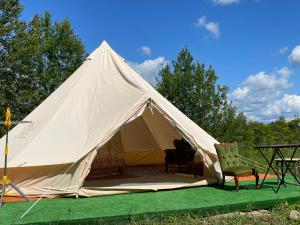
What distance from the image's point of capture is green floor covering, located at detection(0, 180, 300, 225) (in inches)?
195

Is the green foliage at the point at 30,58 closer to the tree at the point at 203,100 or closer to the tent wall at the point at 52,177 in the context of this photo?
the tree at the point at 203,100

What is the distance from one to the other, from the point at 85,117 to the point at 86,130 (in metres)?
0.40

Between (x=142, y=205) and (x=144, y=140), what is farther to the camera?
(x=144, y=140)

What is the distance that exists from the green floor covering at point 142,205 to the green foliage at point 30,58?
29.3ft

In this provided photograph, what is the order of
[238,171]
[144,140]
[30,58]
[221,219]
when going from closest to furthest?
[221,219] → [238,171] → [144,140] → [30,58]

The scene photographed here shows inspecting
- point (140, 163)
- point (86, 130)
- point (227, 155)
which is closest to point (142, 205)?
point (86, 130)

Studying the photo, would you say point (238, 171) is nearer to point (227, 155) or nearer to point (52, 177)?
point (227, 155)

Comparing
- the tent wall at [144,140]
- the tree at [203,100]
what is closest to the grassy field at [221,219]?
the tent wall at [144,140]

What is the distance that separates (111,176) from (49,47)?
10167 millimetres

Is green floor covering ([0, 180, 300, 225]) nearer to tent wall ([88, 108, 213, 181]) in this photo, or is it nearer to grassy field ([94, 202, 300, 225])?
grassy field ([94, 202, 300, 225])

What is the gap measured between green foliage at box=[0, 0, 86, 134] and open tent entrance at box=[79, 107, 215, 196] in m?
5.36

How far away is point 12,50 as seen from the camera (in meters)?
14.0

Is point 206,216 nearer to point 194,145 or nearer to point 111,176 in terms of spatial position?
point 194,145

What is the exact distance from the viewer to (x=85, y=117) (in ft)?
24.3
